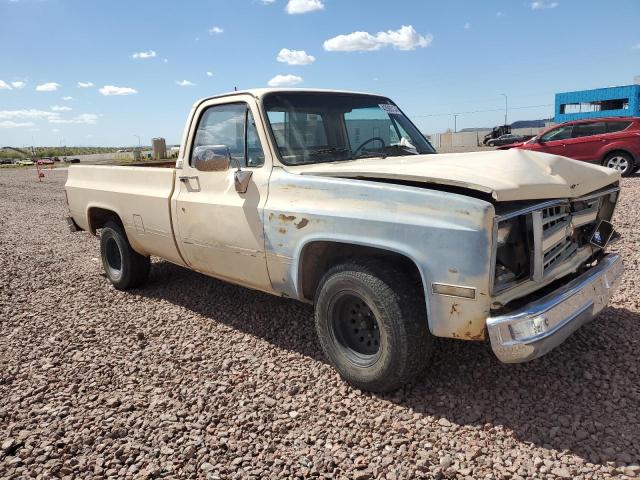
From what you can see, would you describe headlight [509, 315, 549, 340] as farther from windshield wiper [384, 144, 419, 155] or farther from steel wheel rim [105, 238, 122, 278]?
steel wheel rim [105, 238, 122, 278]

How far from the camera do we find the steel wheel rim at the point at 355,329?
3.09 m

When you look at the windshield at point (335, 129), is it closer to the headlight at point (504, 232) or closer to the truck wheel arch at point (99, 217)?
the headlight at point (504, 232)

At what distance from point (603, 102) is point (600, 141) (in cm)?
4154

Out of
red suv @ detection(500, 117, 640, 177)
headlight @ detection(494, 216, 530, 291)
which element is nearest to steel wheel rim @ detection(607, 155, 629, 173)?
red suv @ detection(500, 117, 640, 177)

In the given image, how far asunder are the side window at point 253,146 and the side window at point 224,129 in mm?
69

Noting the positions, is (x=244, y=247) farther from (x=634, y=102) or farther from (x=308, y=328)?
(x=634, y=102)

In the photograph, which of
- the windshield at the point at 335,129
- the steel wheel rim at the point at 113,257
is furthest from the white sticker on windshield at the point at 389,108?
the steel wheel rim at the point at 113,257

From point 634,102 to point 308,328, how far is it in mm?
49290

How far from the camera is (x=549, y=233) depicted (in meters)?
2.79

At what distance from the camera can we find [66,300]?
520cm

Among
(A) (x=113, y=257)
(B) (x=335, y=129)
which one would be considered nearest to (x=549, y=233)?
(B) (x=335, y=129)

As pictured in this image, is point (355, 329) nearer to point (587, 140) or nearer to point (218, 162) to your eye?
point (218, 162)

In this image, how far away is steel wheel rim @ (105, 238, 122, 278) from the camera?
5.50 m

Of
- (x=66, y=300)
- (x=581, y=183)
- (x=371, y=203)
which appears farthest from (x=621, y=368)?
(x=66, y=300)
